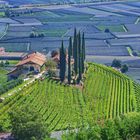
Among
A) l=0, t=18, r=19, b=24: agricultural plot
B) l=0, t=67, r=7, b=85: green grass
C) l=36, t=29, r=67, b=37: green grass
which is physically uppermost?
l=0, t=18, r=19, b=24: agricultural plot

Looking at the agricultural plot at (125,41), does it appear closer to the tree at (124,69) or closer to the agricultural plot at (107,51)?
the agricultural plot at (107,51)

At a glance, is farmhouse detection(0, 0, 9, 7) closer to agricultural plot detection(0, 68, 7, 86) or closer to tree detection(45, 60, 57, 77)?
agricultural plot detection(0, 68, 7, 86)

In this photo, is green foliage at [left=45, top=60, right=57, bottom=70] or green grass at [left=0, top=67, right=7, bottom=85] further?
green grass at [left=0, top=67, right=7, bottom=85]

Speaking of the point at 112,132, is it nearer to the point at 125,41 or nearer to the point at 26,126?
the point at 26,126

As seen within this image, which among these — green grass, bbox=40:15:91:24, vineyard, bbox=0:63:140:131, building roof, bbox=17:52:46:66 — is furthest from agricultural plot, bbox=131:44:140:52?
green grass, bbox=40:15:91:24

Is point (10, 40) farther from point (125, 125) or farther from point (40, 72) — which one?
point (125, 125)

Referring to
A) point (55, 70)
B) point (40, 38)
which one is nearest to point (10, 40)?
point (40, 38)

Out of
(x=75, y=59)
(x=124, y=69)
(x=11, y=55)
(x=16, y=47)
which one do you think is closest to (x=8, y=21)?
(x=16, y=47)
